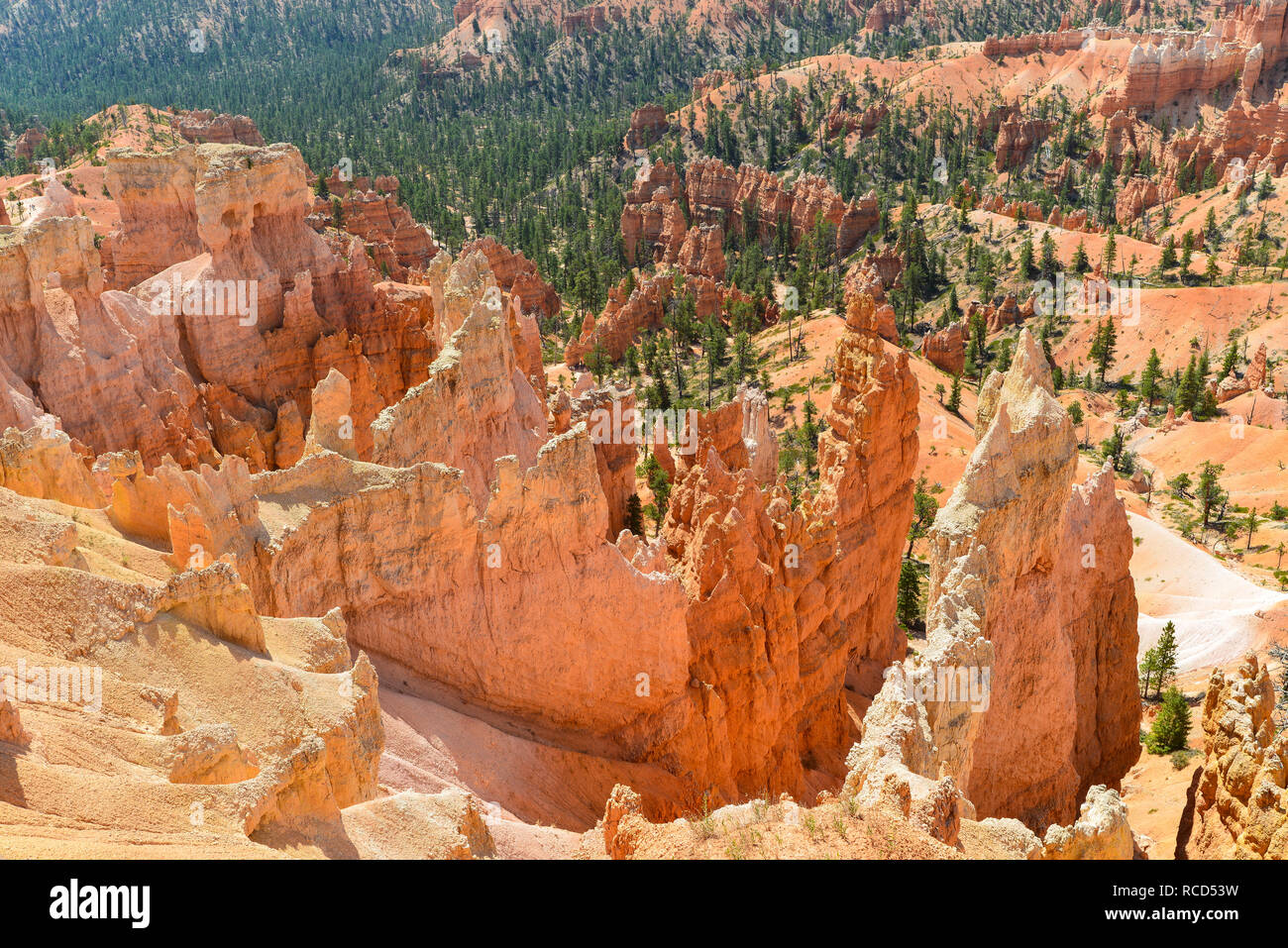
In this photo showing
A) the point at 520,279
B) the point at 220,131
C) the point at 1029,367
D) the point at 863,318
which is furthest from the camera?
the point at 220,131

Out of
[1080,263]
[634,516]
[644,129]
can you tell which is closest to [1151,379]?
[1080,263]

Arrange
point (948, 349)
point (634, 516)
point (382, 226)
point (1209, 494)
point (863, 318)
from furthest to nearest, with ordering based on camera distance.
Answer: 1. point (382, 226)
2. point (948, 349)
3. point (1209, 494)
4. point (863, 318)
5. point (634, 516)

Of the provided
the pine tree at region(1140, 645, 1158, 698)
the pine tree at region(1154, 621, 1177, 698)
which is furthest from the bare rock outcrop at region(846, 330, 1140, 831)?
the pine tree at region(1140, 645, 1158, 698)

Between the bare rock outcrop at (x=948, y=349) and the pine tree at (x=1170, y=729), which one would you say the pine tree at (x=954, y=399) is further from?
the pine tree at (x=1170, y=729)

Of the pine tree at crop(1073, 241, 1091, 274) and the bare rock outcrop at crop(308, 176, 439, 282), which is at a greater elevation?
the bare rock outcrop at crop(308, 176, 439, 282)

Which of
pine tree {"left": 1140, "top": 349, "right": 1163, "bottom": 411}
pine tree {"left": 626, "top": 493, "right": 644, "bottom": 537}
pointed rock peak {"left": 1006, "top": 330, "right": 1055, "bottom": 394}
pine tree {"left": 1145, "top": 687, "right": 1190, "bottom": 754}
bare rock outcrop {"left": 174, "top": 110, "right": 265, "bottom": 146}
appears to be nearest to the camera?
pointed rock peak {"left": 1006, "top": 330, "right": 1055, "bottom": 394}

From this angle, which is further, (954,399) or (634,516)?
(954,399)

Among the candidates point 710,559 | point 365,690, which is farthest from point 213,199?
point 365,690

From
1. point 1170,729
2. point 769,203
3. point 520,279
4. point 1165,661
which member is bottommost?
point 520,279

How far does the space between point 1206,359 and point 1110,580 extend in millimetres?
56250

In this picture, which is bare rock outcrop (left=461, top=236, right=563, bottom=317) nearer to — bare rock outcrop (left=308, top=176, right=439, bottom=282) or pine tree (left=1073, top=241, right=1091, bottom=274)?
bare rock outcrop (left=308, top=176, right=439, bottom=282)

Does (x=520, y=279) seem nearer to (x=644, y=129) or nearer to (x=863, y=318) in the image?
(x=863, y=318)

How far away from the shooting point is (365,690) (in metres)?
13.3
